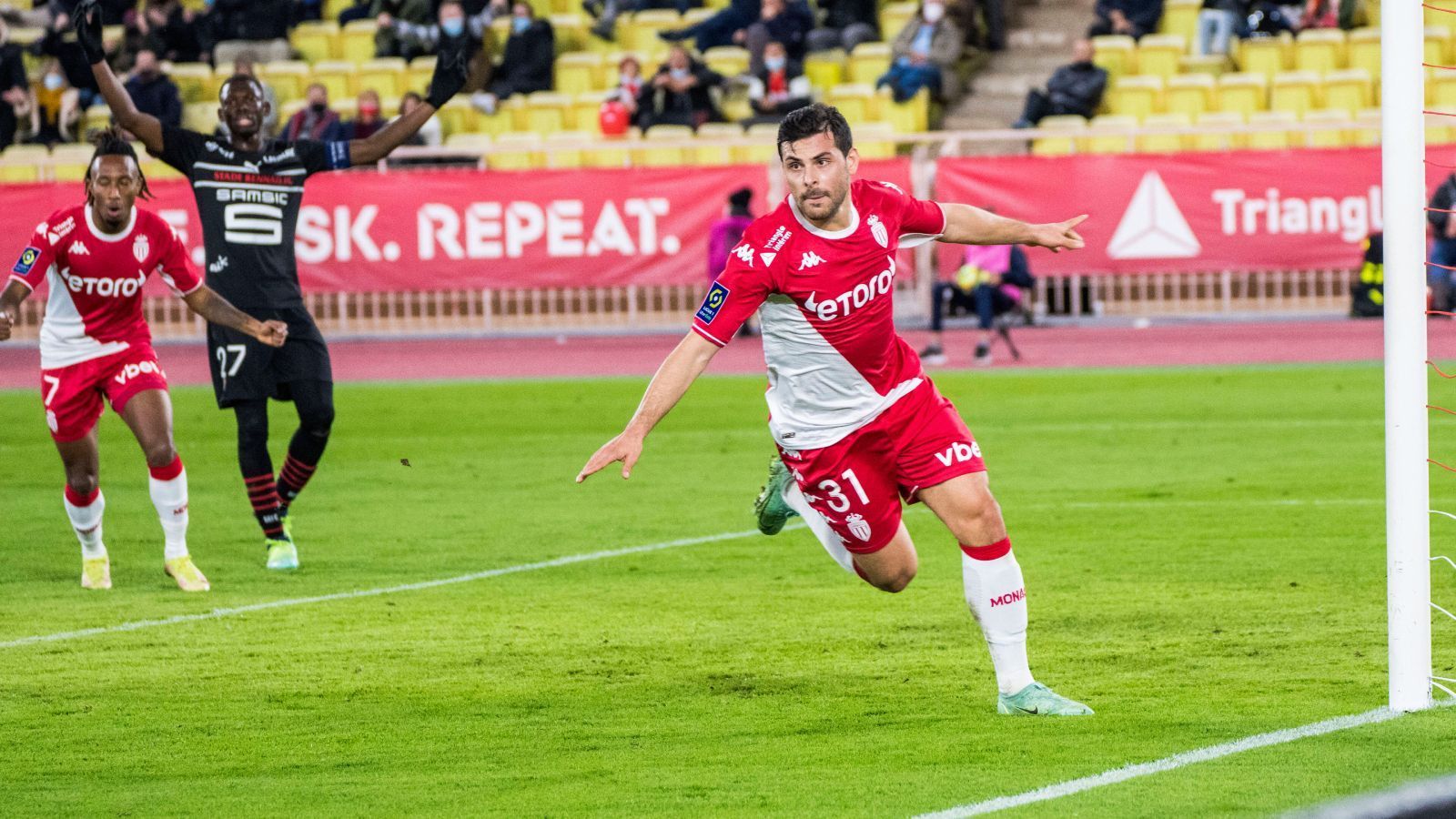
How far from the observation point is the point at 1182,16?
85.1ft

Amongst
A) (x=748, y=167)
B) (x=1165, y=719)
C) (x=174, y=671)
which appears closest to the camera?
(x=1165, y=719)

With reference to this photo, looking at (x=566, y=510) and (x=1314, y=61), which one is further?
(x=1314, y=61)

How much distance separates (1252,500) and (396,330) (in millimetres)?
14089

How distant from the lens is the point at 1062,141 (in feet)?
75.6

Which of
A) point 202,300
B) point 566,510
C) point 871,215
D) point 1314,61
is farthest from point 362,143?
point 1314,61

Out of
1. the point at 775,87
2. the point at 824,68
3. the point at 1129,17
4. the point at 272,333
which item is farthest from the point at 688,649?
the point at 1129,17

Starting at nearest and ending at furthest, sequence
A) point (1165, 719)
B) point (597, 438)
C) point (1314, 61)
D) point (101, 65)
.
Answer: point (1165, 719) → point (101, 65) → point (597, 438) → point (1314, 61)

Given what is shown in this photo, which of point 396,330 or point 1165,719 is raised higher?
point 1165,719

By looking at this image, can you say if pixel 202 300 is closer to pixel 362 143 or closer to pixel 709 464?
pixel 362 143

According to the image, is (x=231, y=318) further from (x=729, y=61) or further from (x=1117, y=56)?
(x=1117, y=56)

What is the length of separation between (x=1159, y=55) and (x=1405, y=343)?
1980cm

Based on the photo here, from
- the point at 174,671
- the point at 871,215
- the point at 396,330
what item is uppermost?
the point at 871,215

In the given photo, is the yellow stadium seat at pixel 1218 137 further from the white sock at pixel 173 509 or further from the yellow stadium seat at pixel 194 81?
the white sock at pixel 173 509

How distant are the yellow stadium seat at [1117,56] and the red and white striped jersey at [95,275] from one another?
57.9 feet
